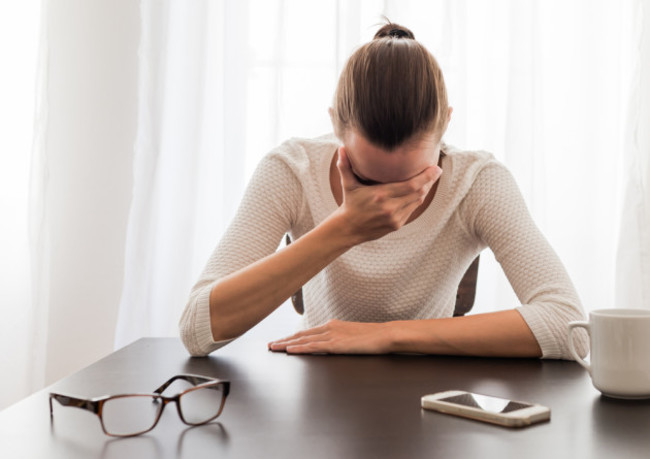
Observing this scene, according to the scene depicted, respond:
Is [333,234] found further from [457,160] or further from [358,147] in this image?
[457,160]

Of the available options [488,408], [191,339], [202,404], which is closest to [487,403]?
[488,408]

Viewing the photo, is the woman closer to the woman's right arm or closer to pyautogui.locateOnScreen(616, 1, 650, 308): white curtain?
the woman's right arm

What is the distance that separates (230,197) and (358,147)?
1.23 metres

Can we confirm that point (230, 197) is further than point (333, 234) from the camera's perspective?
Yes

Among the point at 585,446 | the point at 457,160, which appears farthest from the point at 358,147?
the point at 585,446

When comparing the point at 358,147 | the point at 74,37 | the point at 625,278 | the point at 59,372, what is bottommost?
the point at 59,372

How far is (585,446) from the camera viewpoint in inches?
24.4

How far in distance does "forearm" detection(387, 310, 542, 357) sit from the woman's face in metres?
0.25

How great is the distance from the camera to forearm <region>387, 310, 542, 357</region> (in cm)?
105

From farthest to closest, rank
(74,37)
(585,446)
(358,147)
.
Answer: (74,37) < (358,147) < (585,446)

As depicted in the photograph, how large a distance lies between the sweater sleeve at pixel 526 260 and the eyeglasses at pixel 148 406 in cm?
52

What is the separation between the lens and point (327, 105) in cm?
232

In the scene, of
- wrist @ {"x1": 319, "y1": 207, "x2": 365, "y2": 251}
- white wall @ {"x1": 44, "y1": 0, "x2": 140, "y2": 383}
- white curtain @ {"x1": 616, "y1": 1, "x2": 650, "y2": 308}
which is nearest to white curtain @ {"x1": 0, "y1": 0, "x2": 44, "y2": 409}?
white wall @ {"x1": 44, "y1": 0, "x2": 140, "y2": 383}

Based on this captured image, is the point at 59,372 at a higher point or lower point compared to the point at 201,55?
lower
